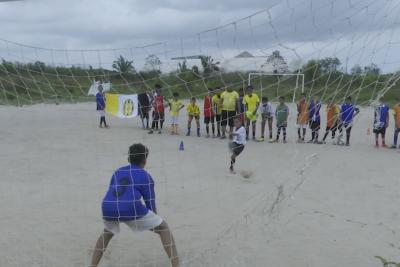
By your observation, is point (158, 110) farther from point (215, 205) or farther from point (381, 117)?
point (215, 205)

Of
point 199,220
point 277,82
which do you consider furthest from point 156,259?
point 277,82

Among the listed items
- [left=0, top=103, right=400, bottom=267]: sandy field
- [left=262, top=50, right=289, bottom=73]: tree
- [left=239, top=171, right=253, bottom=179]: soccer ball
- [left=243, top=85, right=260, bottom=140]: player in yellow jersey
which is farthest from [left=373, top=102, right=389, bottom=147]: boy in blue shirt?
[left=262, top=50, right=289, bottom=73]: tree

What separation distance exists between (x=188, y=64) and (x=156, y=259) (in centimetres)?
244

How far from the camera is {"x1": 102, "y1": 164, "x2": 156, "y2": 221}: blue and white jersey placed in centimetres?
448

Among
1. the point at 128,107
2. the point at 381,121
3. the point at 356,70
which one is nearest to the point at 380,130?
the point at 381,121

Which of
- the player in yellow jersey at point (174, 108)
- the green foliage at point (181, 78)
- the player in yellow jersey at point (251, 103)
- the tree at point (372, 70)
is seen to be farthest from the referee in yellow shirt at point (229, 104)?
the tree at point (372, 70)

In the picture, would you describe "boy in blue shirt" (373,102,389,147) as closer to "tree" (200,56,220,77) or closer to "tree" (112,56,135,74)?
"tree" (200,56,220,77)

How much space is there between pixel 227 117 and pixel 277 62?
8.36 metres

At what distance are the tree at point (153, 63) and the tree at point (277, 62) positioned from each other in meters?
1.36

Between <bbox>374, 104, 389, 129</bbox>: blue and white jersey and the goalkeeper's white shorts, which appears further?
<bbox>374, 104, 389, 129</bbox>: blue and white jersey

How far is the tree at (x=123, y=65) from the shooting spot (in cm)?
612

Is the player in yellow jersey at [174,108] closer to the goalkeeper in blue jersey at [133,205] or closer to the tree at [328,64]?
the tree at [328,64]

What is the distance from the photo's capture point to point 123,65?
21.1 ft

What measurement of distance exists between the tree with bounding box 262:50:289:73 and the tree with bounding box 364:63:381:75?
0.89 m
